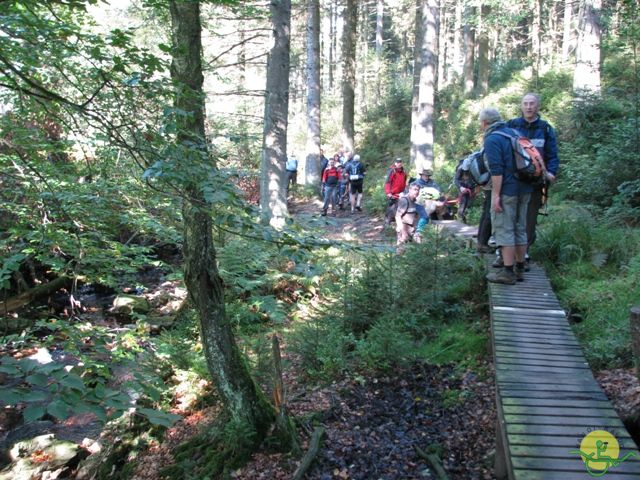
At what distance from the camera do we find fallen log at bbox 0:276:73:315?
9750 millimetres

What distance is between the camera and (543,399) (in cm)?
380

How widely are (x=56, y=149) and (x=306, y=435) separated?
3952 mm

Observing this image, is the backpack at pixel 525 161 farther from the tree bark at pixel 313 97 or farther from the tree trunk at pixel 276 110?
the tree bark at pixel 313 97

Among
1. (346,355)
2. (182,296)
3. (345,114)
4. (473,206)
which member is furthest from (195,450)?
(345,114)

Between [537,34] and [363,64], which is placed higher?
[363,64]

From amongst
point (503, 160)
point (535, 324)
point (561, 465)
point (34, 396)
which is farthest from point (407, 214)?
point (34, 396)

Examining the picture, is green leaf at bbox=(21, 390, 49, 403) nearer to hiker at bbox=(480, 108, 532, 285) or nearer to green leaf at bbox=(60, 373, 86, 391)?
green leaf at bbox=(60, 373, 86, 391)

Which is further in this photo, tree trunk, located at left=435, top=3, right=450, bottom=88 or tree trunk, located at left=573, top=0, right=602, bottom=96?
tree trunk, located at left=435, top=3, right=450, bottom=88

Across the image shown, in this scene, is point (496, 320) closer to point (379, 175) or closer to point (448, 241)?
point (448, 241)

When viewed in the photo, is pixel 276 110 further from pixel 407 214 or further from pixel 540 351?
pixel 540 351

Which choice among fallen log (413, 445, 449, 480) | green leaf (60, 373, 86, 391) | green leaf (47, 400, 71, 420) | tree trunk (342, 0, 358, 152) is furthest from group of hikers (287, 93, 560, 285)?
tree trunk (342, 0, 358, 152)

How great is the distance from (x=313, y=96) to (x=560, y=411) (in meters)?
17.0

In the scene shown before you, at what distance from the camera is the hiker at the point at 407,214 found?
30.3ft

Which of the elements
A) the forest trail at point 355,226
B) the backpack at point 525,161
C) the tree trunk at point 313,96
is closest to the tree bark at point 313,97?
the tree trunk at point 313,96
